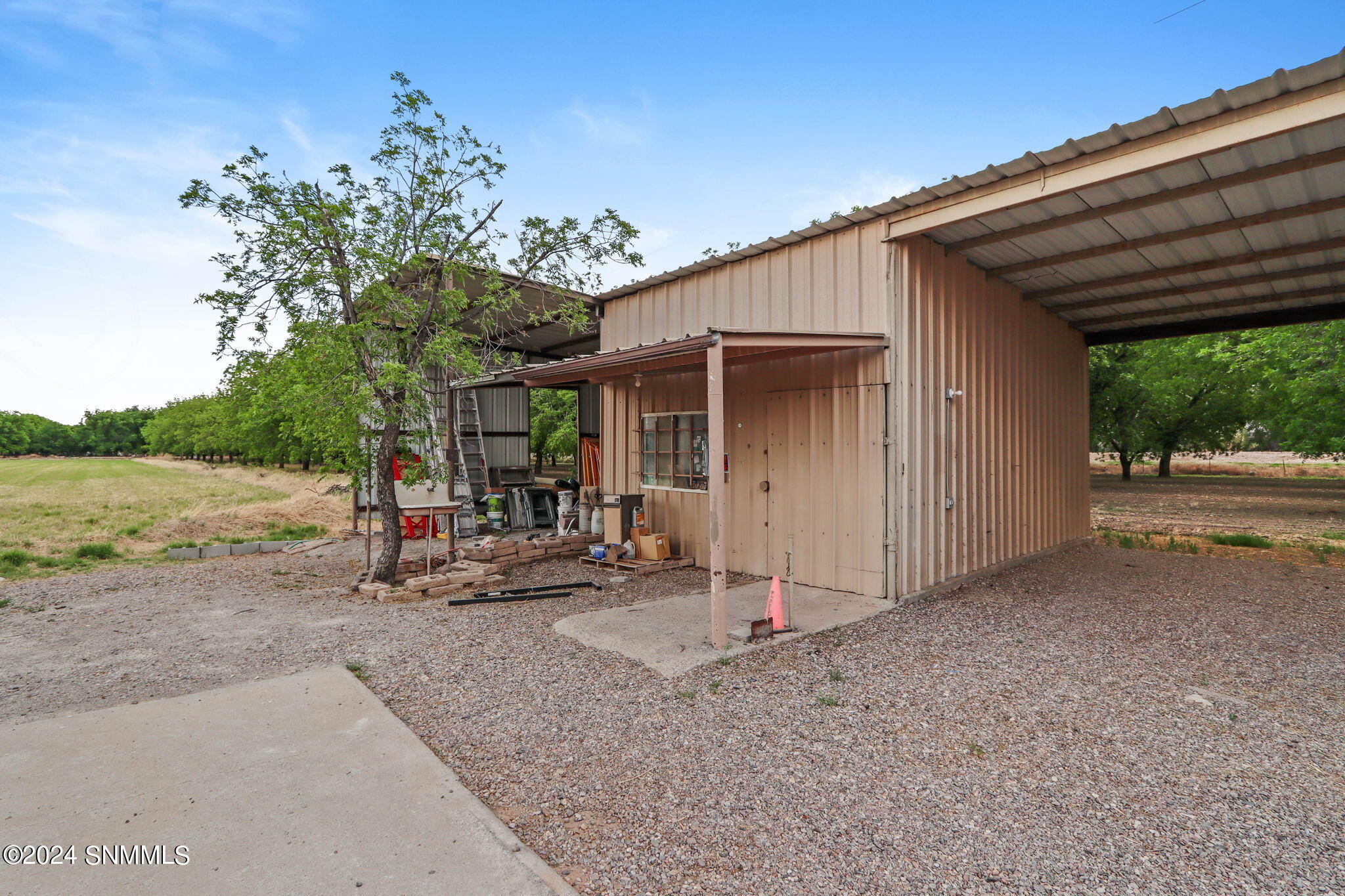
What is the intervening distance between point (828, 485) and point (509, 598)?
3617 mm

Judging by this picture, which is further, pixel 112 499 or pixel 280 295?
pixel 112 499

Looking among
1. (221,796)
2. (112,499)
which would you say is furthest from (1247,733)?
(112,499)

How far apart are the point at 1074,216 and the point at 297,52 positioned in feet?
37.3

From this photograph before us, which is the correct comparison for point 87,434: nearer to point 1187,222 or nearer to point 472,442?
point 472,442

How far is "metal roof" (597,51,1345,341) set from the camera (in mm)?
4367

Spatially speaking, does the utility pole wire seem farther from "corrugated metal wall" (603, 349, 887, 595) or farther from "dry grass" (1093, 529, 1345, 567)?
"dry grass" (1093, 529, 1345, 567)

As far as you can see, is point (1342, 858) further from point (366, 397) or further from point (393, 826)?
point (366, 397)

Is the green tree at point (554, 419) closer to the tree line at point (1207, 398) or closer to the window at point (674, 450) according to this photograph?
the window at point (674, 450)

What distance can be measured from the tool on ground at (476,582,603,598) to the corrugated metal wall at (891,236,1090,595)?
3.35m

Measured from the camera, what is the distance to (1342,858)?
7.39ft

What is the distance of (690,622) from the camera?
213 inches

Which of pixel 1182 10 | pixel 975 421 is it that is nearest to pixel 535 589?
pixel 975 421

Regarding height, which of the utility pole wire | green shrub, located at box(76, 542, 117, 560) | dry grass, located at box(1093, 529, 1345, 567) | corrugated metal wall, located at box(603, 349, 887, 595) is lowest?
dry grass, located at box(1093, 529, 1345, 567)

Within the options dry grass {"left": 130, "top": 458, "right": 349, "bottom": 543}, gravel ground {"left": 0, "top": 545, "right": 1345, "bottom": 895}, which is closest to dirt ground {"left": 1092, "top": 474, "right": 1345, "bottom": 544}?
gravel ground {"left": 0, "top": 545, "right": 1345, "bottom": 895}
